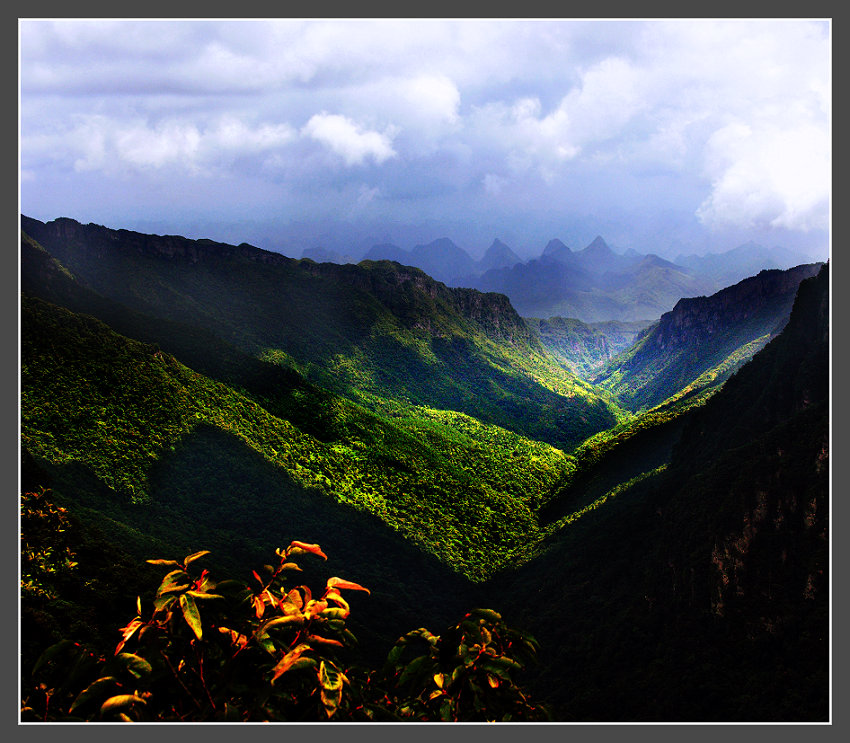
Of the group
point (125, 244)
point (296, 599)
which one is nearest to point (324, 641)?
point (296, 599)

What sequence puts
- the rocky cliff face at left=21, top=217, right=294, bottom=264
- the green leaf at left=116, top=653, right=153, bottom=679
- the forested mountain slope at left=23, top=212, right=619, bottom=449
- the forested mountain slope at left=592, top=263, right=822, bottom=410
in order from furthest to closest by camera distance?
the forested mountain slope at left=592, top=263, right=822, bottom=410
the rocky cliff face at left=21, top=217, right=294, bottom=264
the forested mountain slope at left=23, top=212, right=619, bottom=449
the green leaf at left=116, top=653, right=153, bottom=679

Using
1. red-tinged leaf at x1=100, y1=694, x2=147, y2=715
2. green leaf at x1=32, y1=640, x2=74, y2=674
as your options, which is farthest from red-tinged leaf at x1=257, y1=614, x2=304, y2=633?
green leaf at x1=32, y1=640, x2=74, y2=674

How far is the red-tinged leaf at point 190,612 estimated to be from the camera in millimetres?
2633

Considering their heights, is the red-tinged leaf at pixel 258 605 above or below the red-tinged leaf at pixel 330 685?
above

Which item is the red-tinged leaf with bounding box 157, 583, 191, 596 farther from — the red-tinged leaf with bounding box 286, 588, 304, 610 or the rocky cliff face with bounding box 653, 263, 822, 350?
the rocky cliff face with bounding box 653, 263, 822, 350

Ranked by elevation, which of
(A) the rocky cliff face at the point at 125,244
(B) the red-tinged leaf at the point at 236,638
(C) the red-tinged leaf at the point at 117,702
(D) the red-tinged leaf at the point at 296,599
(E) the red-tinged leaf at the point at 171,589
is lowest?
(C) the red-tinged leaf at the point at 117,702

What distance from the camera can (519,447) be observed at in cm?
7125

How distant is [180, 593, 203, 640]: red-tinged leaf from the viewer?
2633mm

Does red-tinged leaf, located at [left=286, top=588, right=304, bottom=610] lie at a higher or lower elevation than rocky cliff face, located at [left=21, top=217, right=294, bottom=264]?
lower

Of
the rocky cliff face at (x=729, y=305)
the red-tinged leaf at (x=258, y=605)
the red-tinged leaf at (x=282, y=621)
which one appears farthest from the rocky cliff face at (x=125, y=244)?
the rocky cliff face at (x=729, y=305)

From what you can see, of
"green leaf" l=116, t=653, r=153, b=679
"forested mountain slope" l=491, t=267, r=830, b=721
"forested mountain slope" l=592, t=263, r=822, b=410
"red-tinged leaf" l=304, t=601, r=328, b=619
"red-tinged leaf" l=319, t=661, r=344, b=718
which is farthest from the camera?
"forested mountain slope" l=592, t=263, r=822, b=410

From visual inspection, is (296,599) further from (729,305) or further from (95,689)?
(729,305)

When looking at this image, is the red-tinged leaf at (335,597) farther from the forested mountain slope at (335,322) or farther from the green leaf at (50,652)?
the forested mountain slope at (335,322)

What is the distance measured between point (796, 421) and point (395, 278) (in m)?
114
